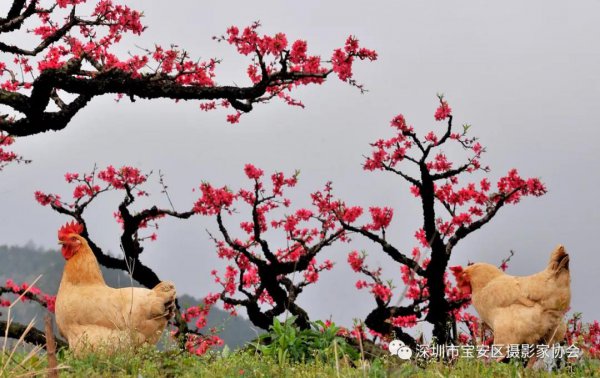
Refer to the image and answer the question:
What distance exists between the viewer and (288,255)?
14.0 m

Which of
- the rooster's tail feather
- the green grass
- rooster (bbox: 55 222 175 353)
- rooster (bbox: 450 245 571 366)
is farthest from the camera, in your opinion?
rooster (bbox: 450 245 571 366)

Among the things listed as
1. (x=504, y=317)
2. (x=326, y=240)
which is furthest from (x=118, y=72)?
(x=504, y=317)

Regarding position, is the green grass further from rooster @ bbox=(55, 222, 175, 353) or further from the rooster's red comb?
the rooster's red comb

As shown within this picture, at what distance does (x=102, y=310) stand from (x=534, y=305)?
4.95 meters

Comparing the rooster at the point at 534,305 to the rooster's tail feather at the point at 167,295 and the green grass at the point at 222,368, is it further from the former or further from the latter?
the rooster's tail feather at the point at 167,295

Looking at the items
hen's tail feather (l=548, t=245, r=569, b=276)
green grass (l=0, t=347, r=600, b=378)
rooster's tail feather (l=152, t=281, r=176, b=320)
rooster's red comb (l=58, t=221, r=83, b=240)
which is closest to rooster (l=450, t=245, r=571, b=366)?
hen's tail feather (l=548, t=245, r=569, b=276)

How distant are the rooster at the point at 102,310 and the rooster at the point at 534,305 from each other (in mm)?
3929

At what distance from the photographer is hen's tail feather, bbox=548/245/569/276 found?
7.94 m

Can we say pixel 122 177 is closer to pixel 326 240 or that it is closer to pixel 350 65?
pixel 326 240

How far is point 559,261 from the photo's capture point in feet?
26.1

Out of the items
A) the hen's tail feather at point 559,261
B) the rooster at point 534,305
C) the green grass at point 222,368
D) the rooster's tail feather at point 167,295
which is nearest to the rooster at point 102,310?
the rooster's tail feather at point 167,295

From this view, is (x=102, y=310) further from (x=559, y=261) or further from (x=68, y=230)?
(x=559, y=261)

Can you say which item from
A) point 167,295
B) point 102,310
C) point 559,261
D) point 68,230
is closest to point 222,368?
point 167,295

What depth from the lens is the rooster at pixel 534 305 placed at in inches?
312
